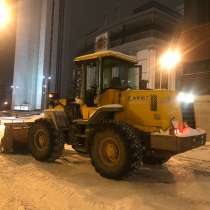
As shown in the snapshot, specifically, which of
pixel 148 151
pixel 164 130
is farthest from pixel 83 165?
pixel 164 130

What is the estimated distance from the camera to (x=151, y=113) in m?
7.31

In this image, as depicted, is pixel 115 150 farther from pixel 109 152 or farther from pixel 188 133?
pixel 188 133

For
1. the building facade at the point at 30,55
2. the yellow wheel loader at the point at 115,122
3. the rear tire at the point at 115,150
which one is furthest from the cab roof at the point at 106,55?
the building facade at the point at 30,55

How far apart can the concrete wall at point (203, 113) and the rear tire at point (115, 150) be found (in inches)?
381

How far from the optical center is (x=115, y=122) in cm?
729

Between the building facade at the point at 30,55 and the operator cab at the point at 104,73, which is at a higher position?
the building facade at the point at 30,55

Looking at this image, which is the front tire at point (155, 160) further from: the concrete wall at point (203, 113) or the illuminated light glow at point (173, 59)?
the illuminated light glow at point (173, 59)

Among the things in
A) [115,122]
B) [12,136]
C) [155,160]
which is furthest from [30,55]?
[115,122]

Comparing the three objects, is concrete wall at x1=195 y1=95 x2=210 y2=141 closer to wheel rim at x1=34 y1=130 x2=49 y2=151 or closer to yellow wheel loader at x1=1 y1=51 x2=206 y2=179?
yellow wheel loader at x1=1 y1=51 x2=206 y2=179

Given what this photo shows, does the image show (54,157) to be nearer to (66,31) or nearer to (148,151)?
(148,151)

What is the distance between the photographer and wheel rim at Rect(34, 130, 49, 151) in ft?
29.4

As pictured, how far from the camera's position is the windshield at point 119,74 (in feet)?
27.1

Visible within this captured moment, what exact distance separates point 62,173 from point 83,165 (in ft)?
3.40

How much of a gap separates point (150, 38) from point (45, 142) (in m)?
16.6
